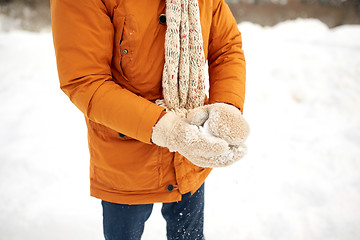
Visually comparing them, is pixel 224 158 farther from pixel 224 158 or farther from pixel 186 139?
pixel 186 139

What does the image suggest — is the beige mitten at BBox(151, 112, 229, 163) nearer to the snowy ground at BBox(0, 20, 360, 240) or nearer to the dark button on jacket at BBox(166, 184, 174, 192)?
the dark button on jacket at BBox(166, 184, 174, 192)

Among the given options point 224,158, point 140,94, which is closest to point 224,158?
point 224,158

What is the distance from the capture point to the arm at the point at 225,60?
0.97m

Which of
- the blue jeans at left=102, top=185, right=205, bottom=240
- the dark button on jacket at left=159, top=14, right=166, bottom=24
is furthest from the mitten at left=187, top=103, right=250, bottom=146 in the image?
the blue jeans at left=102, top=185, right=205, bottom=240

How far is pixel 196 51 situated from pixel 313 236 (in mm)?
1585

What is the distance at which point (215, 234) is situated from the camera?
67.6 inches

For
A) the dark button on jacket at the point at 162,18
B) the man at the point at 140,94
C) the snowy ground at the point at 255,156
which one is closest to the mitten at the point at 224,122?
the man at the point at 140,94

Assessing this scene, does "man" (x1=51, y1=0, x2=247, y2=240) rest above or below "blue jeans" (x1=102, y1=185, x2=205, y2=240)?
above

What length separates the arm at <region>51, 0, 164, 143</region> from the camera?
72 cm

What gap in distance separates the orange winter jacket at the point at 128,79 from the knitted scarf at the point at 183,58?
0.04 m

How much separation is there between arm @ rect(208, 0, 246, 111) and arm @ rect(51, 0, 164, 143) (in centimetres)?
32

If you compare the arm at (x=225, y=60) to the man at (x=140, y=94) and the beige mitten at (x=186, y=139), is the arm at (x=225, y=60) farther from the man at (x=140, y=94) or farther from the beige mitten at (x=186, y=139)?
the beige mitten at (x=186, y=139)

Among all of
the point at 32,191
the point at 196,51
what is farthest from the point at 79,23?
the point at 32,191

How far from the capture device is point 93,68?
0.75 meters
